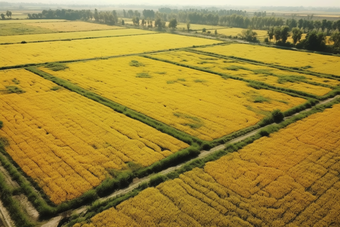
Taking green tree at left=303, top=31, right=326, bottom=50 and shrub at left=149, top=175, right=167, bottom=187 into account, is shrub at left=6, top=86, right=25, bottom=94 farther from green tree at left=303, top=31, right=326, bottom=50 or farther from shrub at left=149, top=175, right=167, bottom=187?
green tree at left=303, top=31, right=326, bottom=50

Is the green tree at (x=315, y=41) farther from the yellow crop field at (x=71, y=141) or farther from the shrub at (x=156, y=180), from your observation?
the shrub at (x=156, y=180)

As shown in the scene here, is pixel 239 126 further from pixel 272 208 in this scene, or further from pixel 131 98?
pixel 131 98

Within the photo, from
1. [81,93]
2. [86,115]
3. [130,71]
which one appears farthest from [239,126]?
[130,71]

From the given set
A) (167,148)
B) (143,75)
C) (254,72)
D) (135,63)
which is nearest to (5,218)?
(167,148)

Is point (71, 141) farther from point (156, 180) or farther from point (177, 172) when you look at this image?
point (177, 172)

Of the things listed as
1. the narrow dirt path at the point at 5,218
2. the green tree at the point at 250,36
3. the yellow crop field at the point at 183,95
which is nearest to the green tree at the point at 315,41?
the green tree at the point at 250,36

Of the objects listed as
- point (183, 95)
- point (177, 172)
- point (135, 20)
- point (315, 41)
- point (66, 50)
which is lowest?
point (177, 172)

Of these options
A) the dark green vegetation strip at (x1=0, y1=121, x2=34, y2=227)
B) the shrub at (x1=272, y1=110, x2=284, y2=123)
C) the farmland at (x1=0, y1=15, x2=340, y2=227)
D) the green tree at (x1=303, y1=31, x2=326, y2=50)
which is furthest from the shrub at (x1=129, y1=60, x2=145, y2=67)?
the green tree at (x1=303, y1=31, x2=326, y2=50)
